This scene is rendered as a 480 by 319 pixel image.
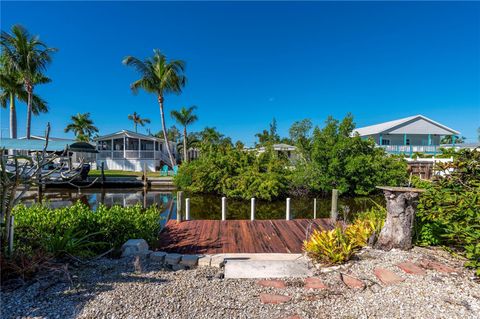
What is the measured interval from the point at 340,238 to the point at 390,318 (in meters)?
1.47

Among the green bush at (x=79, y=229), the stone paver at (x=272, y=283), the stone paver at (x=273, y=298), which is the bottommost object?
the stone paver at (x=272, y=283)

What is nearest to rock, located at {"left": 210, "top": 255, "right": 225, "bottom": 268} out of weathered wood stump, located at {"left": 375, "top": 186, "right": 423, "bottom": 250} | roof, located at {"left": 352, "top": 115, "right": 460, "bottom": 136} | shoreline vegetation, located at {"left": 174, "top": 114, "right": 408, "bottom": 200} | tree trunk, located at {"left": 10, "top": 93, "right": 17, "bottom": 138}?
weathered wood stump, located at {"left": 375, "top": 186, "right": 423, "bottom": 250}

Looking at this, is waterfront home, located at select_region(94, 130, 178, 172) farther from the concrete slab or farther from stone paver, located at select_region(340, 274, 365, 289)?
stone paver, located at select_region(340, 274, 365, 289)

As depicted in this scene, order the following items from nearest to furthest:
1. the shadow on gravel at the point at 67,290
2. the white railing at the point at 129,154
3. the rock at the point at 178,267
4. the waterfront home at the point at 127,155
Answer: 1. the shadow on gravel at the point at 67,290
2. the rock at the point at 178,267
3. the waterfront home at the point at 127,155
4. the white railing at the point at 129,154

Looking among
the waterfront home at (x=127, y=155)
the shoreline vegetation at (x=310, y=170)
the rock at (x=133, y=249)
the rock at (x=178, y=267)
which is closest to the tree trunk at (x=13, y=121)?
the waterfront home at (x=127, y=155)

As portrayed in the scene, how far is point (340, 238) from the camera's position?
3.58m

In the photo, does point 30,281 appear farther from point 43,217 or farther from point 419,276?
point 419,276

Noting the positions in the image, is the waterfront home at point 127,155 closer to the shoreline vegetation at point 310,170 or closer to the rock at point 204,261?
the shoreline vegetation at point 310,170

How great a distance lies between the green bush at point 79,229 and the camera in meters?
3.52

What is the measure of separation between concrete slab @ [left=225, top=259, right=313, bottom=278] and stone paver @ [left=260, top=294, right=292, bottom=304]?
1.95 feet

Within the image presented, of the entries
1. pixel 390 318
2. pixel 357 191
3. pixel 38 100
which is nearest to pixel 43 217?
pixel 390 318

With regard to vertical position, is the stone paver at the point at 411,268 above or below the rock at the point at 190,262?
above

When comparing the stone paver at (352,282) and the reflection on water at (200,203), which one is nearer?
the stone paver at (352,282)

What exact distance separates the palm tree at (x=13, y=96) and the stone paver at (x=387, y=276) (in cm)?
2524
